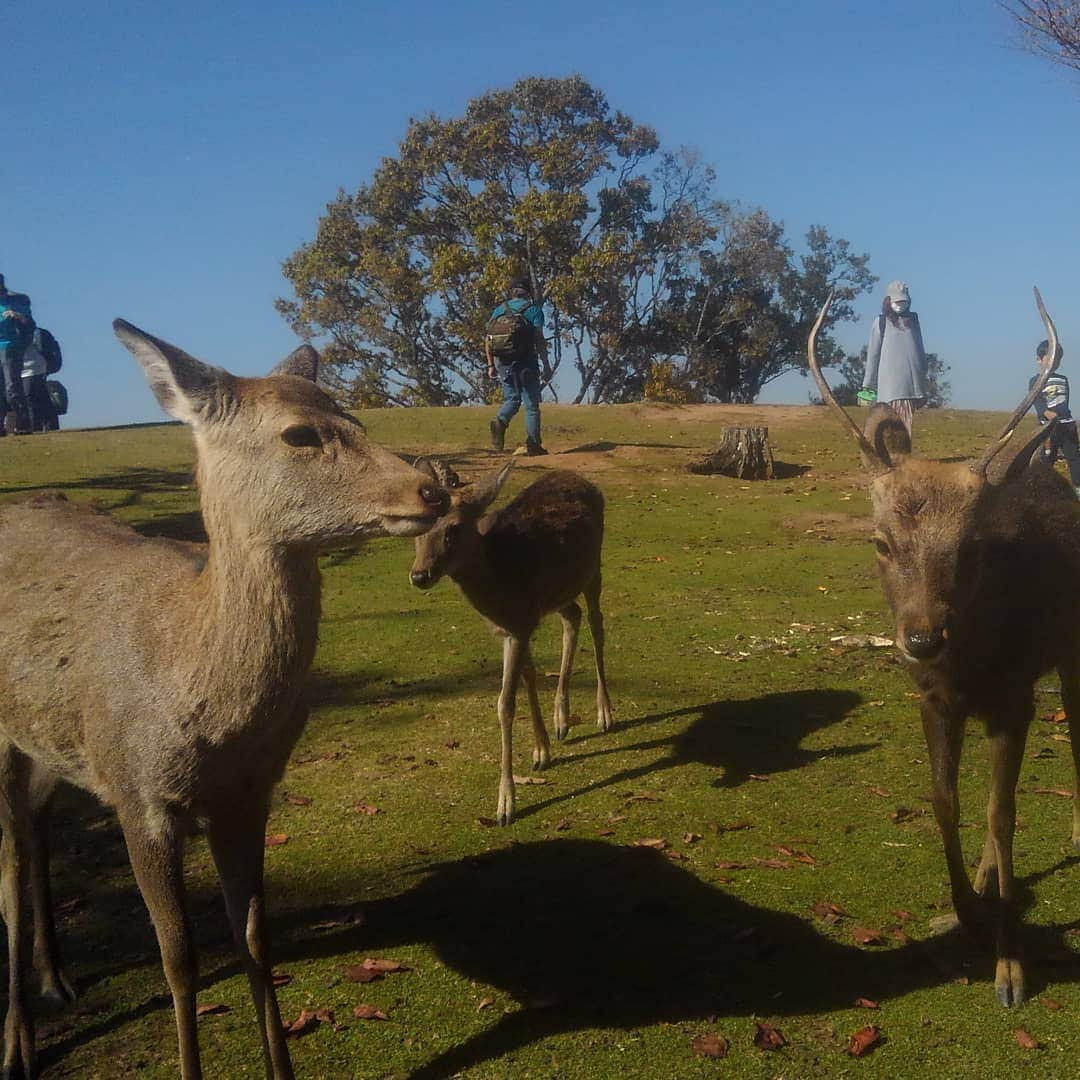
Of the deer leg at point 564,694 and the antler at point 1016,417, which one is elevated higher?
the antler at point 1016,417

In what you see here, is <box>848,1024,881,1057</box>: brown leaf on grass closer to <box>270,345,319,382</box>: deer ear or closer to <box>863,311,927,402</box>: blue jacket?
<box>270,345,319,382</box>: deer ear

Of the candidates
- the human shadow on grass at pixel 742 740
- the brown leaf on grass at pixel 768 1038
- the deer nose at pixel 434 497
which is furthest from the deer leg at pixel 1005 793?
the deer nose at pixel 434 497

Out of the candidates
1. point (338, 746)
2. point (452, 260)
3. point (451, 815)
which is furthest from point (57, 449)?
point (452, 260)

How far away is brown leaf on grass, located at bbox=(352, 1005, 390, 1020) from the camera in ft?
14.0

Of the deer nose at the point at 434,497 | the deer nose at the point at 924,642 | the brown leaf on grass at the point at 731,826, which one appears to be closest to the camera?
the deer nose at the point at 434,497

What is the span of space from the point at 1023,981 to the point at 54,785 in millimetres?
3940

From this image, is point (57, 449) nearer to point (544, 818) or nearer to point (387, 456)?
point (544, 818)

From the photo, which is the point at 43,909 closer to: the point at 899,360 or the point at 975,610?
the point at 975,610

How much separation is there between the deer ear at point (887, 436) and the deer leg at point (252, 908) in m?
2.95

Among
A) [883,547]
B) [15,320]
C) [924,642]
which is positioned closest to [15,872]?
[924,642]

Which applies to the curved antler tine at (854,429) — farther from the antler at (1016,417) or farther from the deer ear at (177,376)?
the deer ear at (177,376)

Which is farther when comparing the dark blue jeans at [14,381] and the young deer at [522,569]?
the dark blue jeans at [14,381]

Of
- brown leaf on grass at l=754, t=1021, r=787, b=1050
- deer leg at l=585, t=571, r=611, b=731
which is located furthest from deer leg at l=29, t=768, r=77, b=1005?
deer leg at l=585, t=571, r=611, b=731

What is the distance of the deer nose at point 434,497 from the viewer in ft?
11.1
